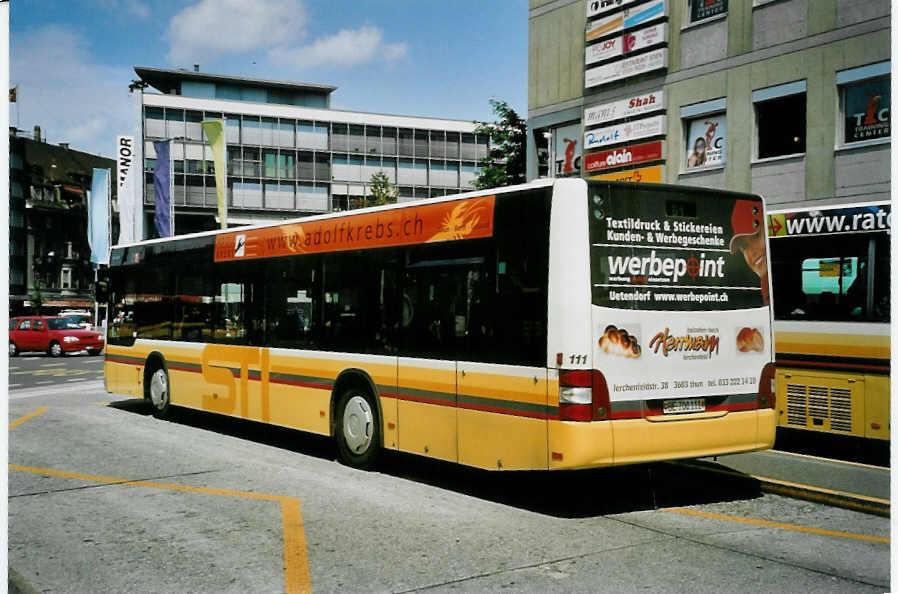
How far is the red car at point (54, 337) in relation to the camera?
4000 centimetres

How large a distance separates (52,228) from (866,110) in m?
62.1

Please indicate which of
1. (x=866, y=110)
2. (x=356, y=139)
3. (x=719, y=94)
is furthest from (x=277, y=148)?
(x=866, y=110)

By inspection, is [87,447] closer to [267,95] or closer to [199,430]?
[199,430]

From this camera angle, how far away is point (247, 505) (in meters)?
8.09

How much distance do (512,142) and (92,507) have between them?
94.7 feet

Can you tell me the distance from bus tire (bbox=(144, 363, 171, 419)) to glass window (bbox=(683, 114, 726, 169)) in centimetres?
1179

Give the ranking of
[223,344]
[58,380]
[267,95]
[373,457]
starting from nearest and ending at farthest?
[373,457]
[223,344]
[58,380]
[267,95]

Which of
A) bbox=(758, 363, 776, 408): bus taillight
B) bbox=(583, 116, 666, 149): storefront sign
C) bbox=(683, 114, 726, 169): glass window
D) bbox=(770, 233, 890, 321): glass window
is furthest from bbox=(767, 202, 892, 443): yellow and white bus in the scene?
bbox=(583, 116, 666, 149): storefront sign

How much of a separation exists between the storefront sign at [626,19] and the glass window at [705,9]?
27.7 inches

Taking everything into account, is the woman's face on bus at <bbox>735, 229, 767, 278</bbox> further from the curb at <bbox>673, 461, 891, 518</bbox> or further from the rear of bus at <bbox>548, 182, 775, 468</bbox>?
the curb at <bbox>673, 461, 891, 518</bbox>

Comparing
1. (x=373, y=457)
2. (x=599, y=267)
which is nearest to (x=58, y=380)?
(x=373, y=457)

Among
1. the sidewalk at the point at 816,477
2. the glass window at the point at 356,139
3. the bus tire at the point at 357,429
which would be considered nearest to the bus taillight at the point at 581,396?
the sidewalk at the point at 816,477

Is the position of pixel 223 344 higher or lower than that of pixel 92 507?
higher

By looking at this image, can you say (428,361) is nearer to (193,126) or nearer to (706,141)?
(706,141)
